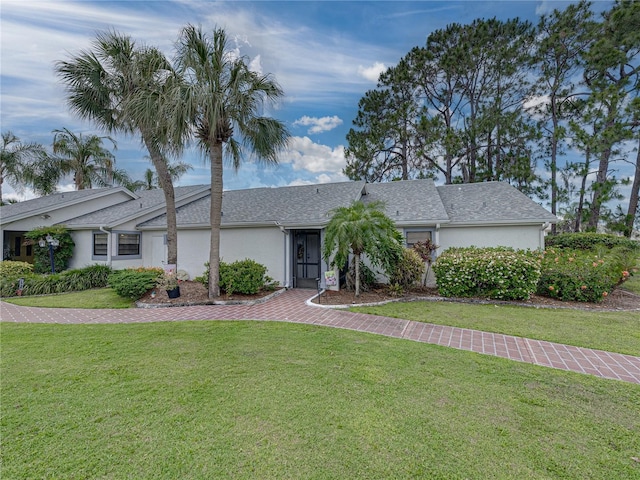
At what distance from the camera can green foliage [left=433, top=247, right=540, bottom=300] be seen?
881 centimetres

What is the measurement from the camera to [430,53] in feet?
65.6

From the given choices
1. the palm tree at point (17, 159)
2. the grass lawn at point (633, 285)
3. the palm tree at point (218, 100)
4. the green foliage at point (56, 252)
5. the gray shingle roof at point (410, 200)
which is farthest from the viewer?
the palm tree at point (17, 159)

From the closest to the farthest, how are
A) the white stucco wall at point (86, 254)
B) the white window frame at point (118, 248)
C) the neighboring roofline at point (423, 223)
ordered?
the neighboring roofline at point (423, 223) < the white window frame at point (118, 248) < the white stucco wall at point (86, 254)

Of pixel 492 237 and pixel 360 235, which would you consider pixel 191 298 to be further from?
pixel 492 237

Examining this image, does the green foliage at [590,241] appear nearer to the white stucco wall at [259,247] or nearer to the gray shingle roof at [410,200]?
the gray shingle roof at [410,200]

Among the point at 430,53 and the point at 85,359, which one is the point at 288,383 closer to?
the point at 85,359

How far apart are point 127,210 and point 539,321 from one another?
18.4 m

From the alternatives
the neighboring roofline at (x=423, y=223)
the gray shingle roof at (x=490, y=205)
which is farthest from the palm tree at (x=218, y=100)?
the gray shingle roof at (x=490, y=205)

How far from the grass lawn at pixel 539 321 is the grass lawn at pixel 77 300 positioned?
25.5 ft

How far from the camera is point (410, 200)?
→ 13820mm

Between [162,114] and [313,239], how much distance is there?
6.90m

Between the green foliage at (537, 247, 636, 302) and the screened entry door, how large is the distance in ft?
26.2

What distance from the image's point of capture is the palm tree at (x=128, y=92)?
8.73 meters

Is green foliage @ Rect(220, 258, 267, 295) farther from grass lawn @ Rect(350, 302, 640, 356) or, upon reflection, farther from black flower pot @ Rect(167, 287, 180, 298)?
grass lawn @ Rect(350, 302, 640, 356)
